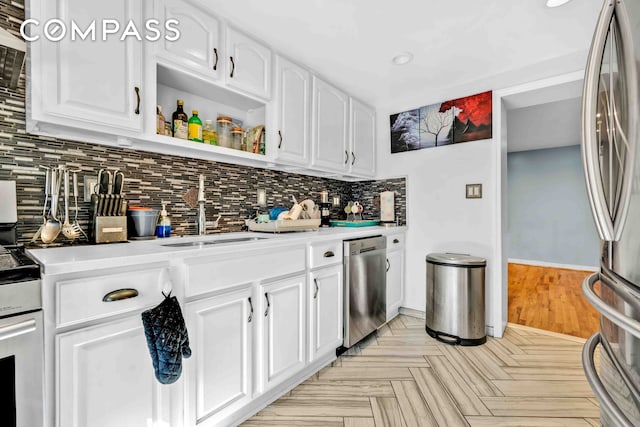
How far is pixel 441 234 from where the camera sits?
2.94 m

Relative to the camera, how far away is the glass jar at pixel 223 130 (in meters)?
2.05

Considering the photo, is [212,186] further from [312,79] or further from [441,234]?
[441,234]

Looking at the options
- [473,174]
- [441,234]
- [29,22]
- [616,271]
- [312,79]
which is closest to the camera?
[616,271]

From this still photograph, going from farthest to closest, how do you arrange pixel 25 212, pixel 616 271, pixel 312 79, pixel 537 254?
pixel 537 254 < pixel 312 79 < pixel 25 212 < pixel 616 271

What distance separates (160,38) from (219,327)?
57.4 inches

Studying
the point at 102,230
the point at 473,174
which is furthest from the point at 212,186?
the point at 473,174

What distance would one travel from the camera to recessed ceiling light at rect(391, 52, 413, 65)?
2242 mm

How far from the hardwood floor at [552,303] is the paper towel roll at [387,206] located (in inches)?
61.5

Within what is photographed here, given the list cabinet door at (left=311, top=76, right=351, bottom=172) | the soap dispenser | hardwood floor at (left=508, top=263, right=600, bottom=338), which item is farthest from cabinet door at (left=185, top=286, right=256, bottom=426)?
hardwood floor at (left=508, top=263, right=600, bottom=338)

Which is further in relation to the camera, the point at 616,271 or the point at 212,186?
the point at 212,186

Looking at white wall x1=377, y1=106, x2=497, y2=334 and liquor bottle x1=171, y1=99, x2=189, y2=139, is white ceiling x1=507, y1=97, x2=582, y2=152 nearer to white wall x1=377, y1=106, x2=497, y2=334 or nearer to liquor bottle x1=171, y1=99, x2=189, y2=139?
white wall x1=377, y1=106, x2=497, y2=334

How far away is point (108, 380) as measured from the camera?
1056 millimetres

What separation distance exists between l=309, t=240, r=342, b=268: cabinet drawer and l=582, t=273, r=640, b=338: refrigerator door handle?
54.4 inches

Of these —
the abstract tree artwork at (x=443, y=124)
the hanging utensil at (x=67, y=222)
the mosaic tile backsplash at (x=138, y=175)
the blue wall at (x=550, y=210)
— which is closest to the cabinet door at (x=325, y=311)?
the mosaic tile backsplash at (x=138, y=175)
